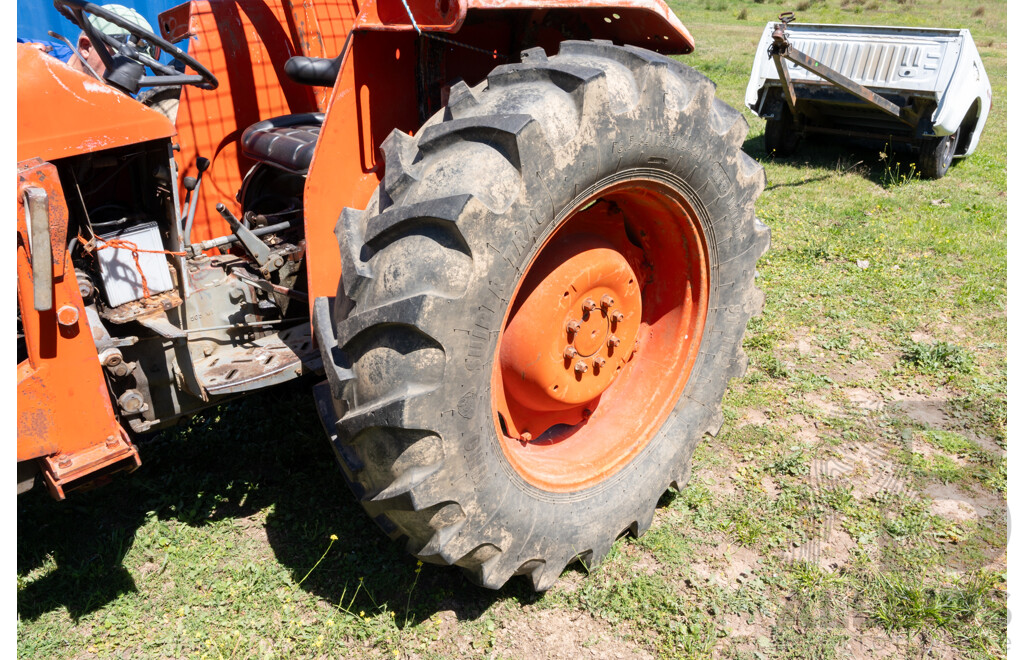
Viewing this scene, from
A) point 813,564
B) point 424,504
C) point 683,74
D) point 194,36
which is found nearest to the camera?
point 424,504

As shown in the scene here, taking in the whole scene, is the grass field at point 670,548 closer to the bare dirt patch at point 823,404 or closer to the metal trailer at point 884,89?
the bare dirt patch at point 823,404

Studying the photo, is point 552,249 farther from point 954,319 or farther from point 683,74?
point 954,319

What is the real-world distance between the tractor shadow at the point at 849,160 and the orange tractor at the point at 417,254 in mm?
3961

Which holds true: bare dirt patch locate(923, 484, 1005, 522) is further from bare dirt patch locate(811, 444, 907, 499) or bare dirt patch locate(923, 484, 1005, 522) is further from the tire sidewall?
the tire sidewall

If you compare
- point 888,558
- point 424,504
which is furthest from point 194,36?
point 888,558

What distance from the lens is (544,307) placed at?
2270 mm

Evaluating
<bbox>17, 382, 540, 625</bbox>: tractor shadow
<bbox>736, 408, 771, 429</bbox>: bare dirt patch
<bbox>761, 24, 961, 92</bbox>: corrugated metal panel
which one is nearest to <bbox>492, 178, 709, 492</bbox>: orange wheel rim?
<bbox>17, 382, 540, 625</bbox>: tractor shadow

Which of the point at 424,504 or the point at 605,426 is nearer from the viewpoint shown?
the point at 424,504

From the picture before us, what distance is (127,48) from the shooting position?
90.4 inches

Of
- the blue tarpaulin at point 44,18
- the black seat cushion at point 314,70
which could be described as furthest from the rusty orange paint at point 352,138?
the blue tarpaulin at point 44,18

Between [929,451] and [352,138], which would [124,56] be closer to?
[352,138]

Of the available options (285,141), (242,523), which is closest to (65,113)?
(285,141)

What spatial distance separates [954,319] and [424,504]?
135 inches

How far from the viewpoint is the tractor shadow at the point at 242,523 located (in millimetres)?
2385
